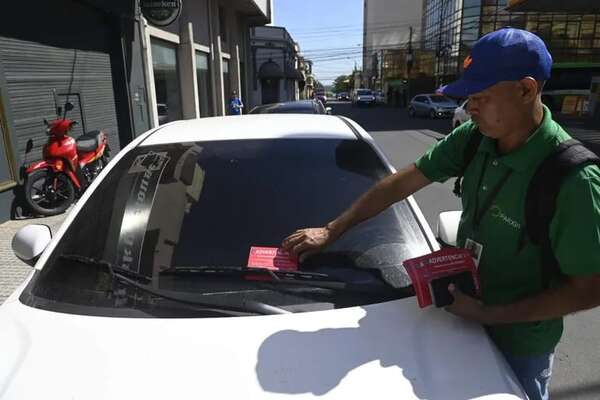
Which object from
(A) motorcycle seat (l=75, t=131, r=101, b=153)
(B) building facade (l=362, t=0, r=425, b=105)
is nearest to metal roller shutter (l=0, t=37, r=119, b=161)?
(A) motorcycle seat (l=75, t=131, r=101, b=153)

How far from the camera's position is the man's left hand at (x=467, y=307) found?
145cm

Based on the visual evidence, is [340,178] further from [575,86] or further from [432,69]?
[432,69]

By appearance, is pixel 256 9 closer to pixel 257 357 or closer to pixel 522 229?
pixel 522 229

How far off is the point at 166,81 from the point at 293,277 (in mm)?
13387

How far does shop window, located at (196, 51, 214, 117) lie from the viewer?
16923 millimetres

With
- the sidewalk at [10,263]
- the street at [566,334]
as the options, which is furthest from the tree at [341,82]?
the sidewalk at [10,263]

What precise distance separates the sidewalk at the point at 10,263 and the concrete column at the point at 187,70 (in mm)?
9273

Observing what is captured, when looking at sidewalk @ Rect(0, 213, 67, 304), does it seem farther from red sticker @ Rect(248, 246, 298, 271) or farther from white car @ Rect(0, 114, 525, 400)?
red sticker @ Rect(248, 246, 298, 271)

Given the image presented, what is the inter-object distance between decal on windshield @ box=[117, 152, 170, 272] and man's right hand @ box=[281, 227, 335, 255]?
61cm

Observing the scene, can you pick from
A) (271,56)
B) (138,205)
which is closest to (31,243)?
(138,205)

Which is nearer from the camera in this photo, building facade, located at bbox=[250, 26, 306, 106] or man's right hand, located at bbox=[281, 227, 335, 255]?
man's right hand, located at bbox=[281, 227, 335, 255]

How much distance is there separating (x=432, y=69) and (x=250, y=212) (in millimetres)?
54313

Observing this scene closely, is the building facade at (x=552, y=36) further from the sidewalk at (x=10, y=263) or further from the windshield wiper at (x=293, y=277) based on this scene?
the windshield wiper at (x=293, y=277)

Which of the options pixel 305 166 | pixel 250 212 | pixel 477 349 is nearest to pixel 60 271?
pixel 250 212
